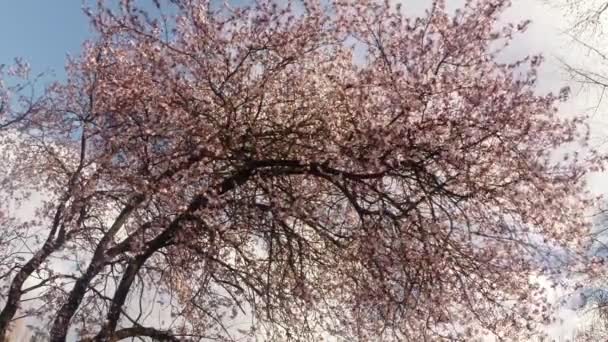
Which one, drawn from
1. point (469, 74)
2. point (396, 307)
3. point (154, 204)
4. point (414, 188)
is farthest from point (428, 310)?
point (154, 204)

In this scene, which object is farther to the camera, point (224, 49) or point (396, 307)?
point (224, 49)

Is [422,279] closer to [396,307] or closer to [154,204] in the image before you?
[396,307]

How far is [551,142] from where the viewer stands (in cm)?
673

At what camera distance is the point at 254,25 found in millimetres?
7648

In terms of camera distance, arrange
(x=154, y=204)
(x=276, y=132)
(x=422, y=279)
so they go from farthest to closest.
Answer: (x=154, y=204) < (x=276, y=132) < (x=422, y=279)

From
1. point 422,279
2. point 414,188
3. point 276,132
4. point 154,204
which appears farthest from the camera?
point 154,204

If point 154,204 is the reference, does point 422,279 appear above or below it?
below

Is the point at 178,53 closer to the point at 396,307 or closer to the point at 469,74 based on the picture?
the point at 469,74

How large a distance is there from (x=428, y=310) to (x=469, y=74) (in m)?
2.68

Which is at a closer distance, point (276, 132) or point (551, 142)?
point (551, 142)

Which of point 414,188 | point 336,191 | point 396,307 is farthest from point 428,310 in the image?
point 336,191

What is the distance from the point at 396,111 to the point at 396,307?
2188 millimetres

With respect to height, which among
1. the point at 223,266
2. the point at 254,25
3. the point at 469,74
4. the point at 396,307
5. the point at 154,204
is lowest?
the point at 396,307

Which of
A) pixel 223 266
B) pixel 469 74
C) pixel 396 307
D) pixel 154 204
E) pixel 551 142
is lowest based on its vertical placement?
pixel 396 307
